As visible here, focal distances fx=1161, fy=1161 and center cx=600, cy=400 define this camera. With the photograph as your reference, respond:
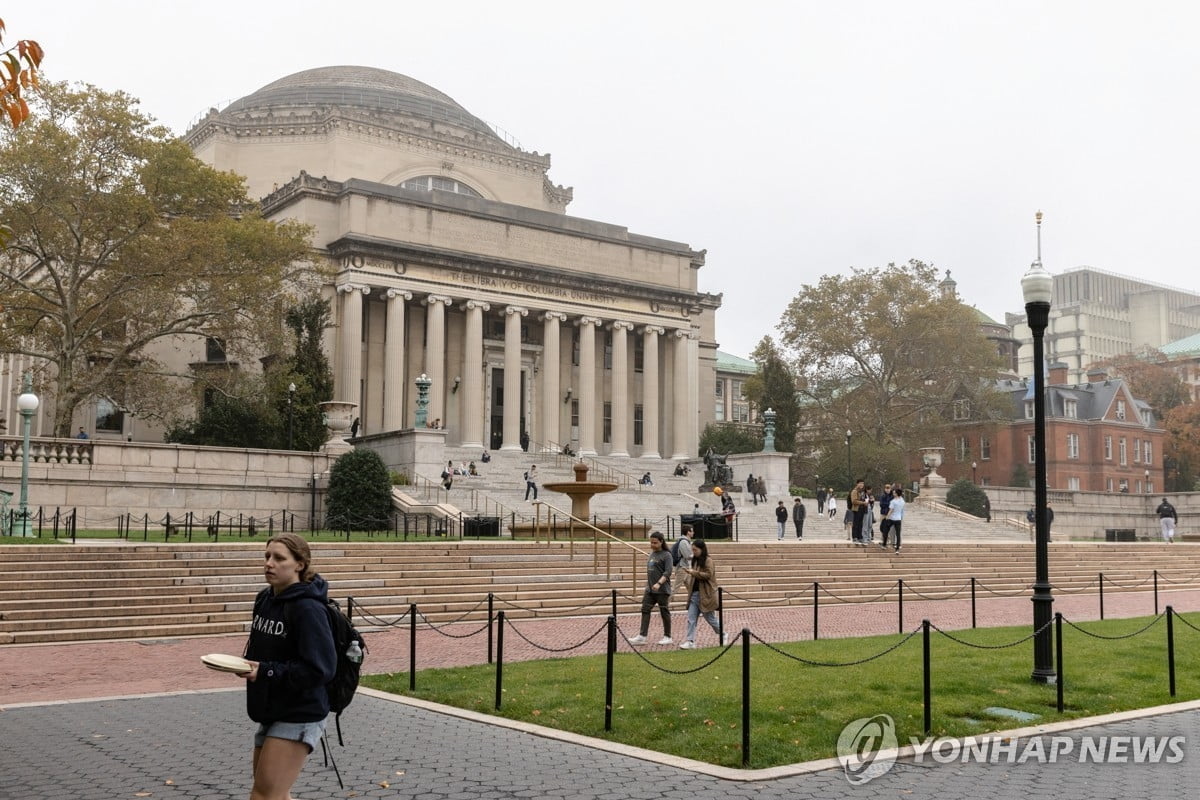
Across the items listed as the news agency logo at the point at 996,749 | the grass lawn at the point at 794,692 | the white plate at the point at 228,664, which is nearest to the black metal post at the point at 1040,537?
the grass lawn at the point at 794,692

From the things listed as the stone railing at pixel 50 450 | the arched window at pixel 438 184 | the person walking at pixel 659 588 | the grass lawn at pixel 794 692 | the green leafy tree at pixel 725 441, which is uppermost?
the arched window at pixel 438 184

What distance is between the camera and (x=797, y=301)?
72.5 metres

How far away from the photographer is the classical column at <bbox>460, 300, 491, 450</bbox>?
60.0 meters

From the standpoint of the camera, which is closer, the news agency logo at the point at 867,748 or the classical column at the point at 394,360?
the news agency logo at the point at 867,748

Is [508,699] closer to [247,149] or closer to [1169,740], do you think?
[1169,740]

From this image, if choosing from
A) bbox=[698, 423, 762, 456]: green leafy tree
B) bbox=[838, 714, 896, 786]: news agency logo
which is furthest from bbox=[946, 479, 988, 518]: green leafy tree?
bbox=[838, 714, 896, 786]: news agency logo

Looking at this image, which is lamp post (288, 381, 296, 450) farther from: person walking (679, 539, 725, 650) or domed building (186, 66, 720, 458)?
person walking (679, 539, 725, 650)

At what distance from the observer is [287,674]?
5996mm

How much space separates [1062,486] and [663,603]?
68.3 metres

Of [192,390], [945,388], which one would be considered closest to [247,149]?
[192,390]

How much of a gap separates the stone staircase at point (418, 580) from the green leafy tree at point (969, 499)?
67.0 feet

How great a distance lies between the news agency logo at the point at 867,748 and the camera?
9164mm

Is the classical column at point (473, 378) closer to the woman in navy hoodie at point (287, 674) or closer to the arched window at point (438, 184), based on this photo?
the arched window at point (438, 184)

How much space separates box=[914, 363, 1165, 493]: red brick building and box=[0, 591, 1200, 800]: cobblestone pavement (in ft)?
230
